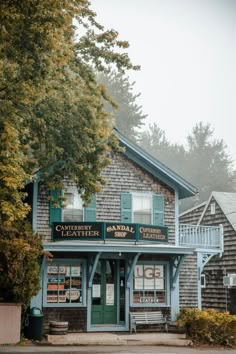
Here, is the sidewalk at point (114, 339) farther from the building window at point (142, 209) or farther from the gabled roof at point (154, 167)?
the gabled roof at point (154, 167)

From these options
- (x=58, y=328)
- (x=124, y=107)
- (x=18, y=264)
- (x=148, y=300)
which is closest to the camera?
(x=18, y=264)

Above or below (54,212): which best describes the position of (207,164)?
above

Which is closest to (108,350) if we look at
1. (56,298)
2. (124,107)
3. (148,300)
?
(56,298)

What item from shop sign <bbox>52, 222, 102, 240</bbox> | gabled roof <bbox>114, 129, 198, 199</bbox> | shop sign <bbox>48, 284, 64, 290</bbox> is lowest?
shop sign <bbox>48, 284, 64, 290</bbox>

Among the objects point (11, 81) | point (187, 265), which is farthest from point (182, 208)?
point (11, 81)

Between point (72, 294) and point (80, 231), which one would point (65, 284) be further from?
point (80, 231)

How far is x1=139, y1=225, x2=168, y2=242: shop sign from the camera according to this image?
21.2 meters

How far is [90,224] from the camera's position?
20.6 meters

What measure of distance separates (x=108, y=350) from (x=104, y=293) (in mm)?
5187

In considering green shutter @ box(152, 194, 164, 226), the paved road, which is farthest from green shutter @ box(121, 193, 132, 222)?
the paved road

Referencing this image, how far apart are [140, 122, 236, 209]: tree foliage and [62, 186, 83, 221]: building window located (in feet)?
149

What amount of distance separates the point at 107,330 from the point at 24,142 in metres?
7.94

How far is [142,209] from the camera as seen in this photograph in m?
23.1

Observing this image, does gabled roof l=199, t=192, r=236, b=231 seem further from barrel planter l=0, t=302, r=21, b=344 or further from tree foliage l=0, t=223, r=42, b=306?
barrel planter l=0, t=302, r=21, b=344
